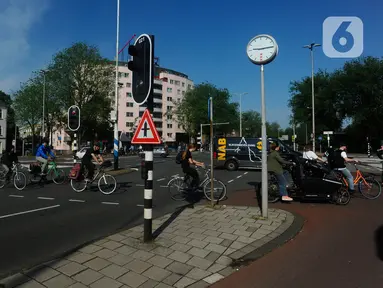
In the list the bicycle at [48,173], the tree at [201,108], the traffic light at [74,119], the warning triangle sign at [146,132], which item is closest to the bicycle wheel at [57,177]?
the bicycle at [48,173]

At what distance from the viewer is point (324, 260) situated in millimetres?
4258

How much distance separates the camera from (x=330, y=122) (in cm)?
5178

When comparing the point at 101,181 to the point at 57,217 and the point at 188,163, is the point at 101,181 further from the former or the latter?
the point at 57,217

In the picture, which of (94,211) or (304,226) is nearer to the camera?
(304,226)

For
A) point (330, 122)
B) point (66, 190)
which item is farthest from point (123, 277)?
point (330, 122)

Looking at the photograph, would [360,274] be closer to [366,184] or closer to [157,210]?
[157,210]

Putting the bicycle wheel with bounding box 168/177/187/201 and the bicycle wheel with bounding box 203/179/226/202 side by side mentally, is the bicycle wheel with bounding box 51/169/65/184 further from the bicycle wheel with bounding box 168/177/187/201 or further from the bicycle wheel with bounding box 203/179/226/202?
the bicycle wheel with bounding box 203/179/226/202

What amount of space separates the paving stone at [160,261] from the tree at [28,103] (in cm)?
4659

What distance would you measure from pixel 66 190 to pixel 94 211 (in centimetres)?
383

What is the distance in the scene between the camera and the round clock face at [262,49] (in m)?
6.27

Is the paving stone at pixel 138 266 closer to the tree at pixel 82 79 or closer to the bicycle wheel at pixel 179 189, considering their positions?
the bicycle wheel at pixel 179 189

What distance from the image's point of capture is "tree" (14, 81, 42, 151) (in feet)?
146

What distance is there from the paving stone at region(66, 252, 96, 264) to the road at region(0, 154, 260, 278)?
417mm

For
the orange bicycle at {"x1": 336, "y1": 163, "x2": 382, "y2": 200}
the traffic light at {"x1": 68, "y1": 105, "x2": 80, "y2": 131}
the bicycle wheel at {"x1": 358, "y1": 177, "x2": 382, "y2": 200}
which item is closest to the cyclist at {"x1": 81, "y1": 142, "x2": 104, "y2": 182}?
the traffic light at {"x1": 68, "y1": 105, "x2": 80, "y2": 131}
